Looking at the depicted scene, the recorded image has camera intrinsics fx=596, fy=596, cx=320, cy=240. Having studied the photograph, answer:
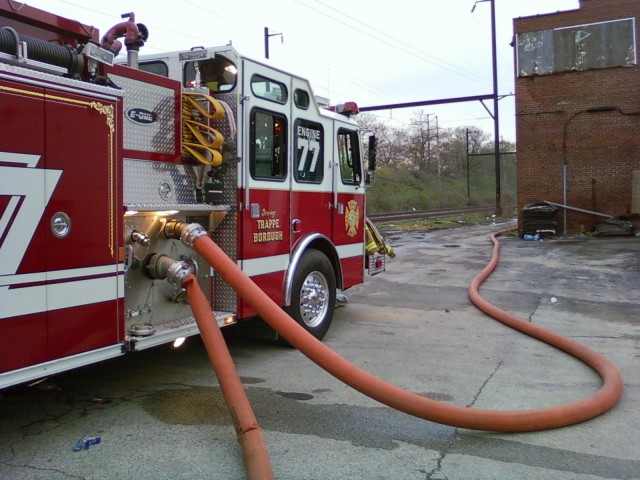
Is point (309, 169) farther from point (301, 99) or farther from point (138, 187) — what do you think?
point (138, 187)

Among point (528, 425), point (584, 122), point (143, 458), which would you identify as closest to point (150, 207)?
point (143, 458)

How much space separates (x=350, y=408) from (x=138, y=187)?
237cm

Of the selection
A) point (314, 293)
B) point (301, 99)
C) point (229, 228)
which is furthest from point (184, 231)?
point (301, 99)

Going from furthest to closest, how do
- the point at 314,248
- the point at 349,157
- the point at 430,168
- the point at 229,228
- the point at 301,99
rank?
the point at 430,168
the point at 349,157
the point at 314,248
the point at 301,99
the point at 229,228

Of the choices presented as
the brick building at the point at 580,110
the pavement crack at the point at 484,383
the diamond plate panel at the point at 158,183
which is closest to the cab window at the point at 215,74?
the diamond plate panel at the point at 158,183

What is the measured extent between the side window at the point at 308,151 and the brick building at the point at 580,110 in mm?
16832

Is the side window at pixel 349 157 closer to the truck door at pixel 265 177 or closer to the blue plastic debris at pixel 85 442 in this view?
the truck door at pixel 265 177

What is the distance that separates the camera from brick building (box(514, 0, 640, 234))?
20453 mm

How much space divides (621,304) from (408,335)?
13.2ft

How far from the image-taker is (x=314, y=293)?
6680mm

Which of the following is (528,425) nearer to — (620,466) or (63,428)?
(620,466)

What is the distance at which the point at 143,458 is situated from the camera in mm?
3725

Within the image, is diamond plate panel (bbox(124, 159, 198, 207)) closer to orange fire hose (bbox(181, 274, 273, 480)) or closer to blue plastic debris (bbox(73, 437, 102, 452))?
orange fire hose (bbox(181, 274, 273, 480))

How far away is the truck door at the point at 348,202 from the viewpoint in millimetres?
7312
